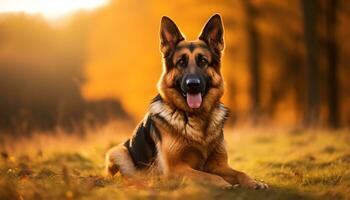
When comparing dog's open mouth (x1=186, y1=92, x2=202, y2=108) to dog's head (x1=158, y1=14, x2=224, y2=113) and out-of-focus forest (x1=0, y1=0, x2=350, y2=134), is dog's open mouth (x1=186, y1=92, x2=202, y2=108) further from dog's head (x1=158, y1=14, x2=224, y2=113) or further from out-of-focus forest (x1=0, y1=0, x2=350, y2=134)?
out-of-focus forest (x1=0, y1=0, x2=350, y2=134)

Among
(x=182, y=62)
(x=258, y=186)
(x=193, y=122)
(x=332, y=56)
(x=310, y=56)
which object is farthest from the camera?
(x=332, y=56)

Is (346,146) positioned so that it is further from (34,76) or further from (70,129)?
(34,76)

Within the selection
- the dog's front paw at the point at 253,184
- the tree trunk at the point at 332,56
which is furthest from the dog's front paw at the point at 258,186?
the tree trunk at the point at 332,56

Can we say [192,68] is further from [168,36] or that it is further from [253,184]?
[253,184]

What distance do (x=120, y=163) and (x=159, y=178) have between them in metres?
1.17

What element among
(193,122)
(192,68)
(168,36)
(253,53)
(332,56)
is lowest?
(193,122)

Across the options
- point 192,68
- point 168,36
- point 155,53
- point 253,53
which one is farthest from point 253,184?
point 155,53

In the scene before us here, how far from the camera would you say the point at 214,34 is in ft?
22.7

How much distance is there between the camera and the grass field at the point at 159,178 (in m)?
5.41

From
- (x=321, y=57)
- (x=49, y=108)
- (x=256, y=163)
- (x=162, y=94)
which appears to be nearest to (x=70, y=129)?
(x=49, y=108)

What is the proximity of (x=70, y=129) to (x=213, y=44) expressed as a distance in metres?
7.29

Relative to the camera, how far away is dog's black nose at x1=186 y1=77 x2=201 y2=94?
635 centimetres

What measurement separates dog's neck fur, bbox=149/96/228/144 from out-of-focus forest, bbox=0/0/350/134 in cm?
1094

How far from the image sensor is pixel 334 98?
2162 centimetres
